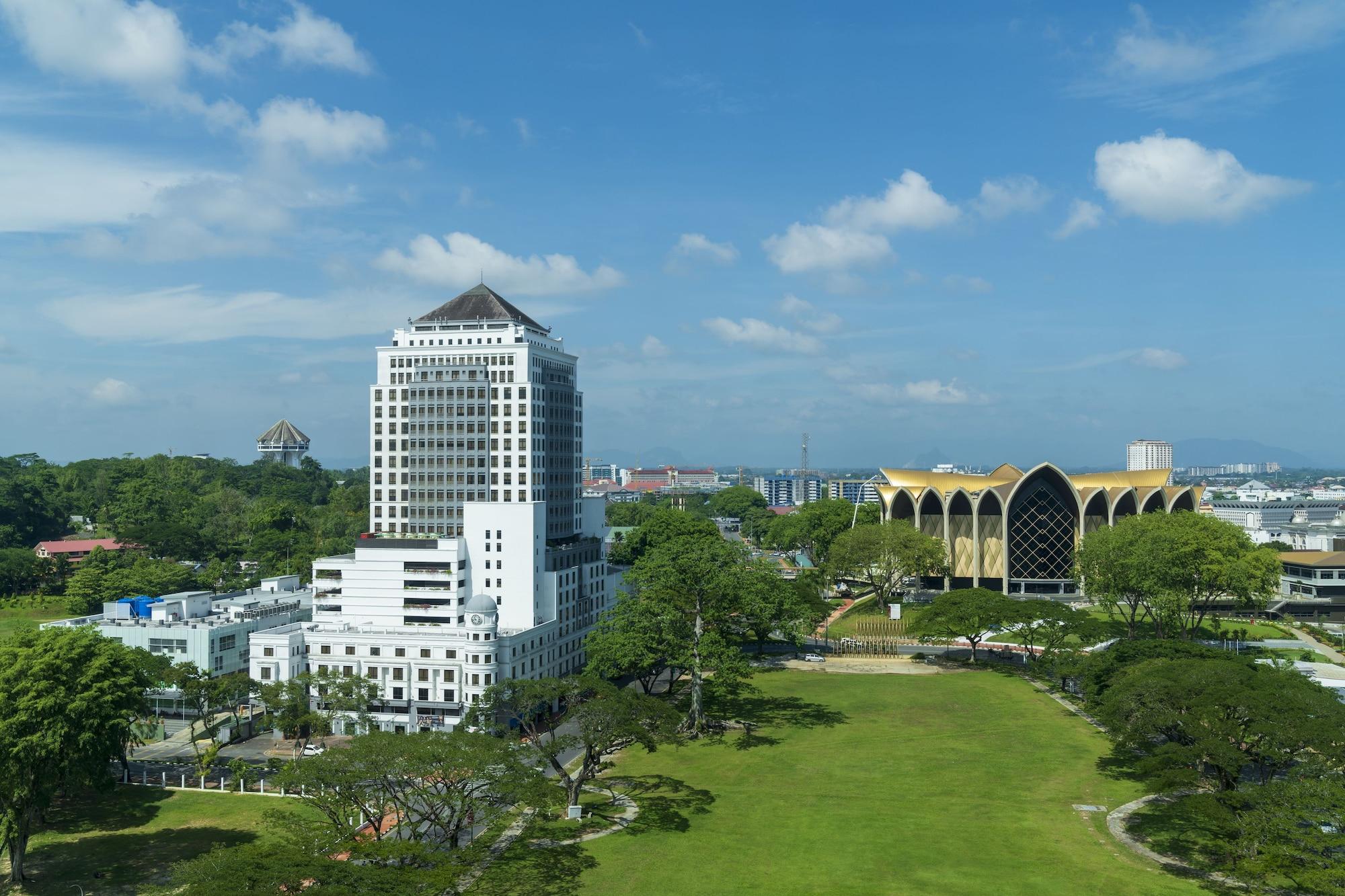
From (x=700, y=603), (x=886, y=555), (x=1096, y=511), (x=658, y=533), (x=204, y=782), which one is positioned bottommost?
(x=204, y=782)

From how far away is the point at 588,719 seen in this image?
56062 mm

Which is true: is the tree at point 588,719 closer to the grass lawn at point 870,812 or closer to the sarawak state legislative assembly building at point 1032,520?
the grass lawn at point 870,812

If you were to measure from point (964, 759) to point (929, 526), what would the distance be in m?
80.6

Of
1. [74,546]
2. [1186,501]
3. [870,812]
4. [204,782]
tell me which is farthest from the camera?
[74,546]

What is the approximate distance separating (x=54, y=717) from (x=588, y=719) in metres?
29.5

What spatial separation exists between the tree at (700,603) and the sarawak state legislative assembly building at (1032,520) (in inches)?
2538

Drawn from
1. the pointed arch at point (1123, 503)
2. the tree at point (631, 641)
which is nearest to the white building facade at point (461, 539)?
the tree at point (631, 641)

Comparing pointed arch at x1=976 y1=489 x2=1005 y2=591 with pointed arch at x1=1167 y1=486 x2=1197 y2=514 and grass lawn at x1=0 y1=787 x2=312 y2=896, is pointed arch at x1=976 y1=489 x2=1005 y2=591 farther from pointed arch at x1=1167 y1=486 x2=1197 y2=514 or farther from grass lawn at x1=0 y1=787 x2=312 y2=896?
grass lawn at x1=0 y1=787 x2=312 y2=896

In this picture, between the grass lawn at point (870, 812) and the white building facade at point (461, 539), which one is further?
the white building facade at point (461, 539)

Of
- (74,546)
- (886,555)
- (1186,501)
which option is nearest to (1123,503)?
(1186,501)

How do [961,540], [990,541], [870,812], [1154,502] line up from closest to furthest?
[870,812] → [1154,502] → [990,541] → [961,540]

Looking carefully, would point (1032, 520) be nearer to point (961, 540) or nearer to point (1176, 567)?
point (961, 540)

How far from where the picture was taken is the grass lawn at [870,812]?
46.6 metres

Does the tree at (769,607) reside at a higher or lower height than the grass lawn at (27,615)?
higher
